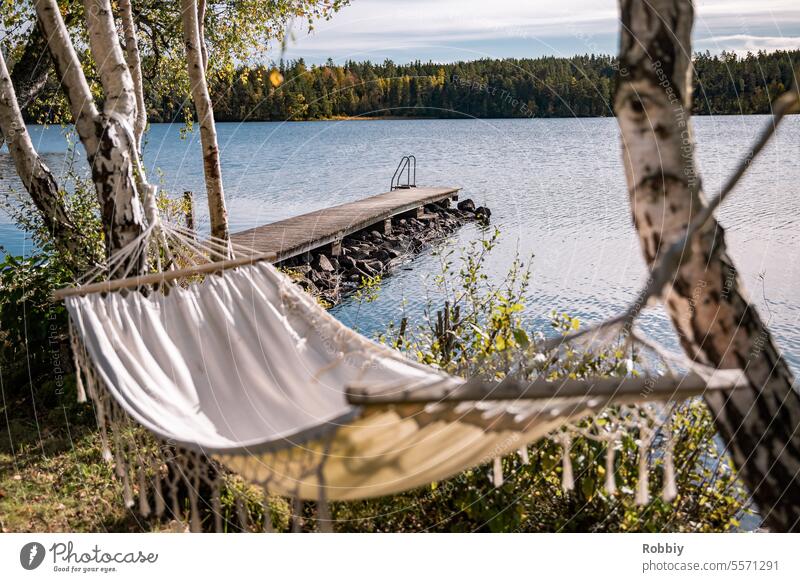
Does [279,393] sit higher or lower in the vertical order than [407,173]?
lower

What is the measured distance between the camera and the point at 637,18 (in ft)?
6.35

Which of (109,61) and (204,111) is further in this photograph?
(204,111)

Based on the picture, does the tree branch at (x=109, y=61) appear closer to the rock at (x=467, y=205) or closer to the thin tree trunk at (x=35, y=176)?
the thin tree trunk at (x=35, y=176)

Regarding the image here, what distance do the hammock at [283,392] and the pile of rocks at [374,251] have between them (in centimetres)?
317

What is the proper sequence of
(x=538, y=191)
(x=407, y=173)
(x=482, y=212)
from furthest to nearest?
(x=407, y=173) → (x=538, y=191) → (x=482, y=212)

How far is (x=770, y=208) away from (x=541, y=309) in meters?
3.35

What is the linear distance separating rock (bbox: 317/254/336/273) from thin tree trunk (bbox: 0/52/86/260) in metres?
4.16

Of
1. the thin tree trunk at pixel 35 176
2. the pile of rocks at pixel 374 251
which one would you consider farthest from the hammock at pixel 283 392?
the pile of rocks at pixel 374 251

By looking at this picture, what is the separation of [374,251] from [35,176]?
534 cm

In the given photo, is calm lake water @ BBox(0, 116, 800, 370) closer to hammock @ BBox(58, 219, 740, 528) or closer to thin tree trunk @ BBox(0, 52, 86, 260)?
hammock @ BBox(58, 219, 740, 528)

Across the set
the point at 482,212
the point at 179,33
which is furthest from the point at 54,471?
the point at 482,212

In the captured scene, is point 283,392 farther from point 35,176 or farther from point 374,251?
point 374,251

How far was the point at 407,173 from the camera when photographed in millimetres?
12109

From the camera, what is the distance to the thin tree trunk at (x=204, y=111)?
12.6 feet
